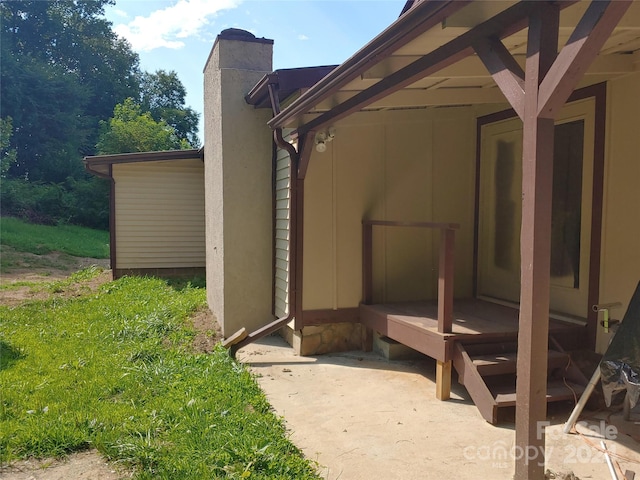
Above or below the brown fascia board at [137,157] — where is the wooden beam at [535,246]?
below

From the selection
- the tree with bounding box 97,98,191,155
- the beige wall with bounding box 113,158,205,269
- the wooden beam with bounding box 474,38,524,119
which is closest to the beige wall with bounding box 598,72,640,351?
the wooden beam with bounding box 474,38,524,119

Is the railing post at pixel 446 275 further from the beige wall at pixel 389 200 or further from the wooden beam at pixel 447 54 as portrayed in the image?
the beige wall at pixel 389 200

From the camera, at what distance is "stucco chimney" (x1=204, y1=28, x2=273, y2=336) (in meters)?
6.00

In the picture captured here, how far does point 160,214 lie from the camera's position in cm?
1030

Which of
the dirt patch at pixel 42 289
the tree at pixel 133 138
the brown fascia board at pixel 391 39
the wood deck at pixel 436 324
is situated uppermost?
the tree at pixel 133 138

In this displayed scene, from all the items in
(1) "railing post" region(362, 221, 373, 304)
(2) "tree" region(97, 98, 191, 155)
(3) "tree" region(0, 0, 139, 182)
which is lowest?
(1) "railing post" region(362, 221, 373, 304)

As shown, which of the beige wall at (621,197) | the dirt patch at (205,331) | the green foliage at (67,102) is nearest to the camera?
the beige wall at (621,197)

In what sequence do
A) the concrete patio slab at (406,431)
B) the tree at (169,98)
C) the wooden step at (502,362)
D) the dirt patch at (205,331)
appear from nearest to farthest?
the concrete patio slab at (406,431), the wooden step at (502,362), the dirt patch at (205,331), the tree at (169,98)

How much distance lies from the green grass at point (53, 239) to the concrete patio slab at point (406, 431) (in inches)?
539

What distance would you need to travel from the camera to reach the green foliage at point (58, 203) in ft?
68.3

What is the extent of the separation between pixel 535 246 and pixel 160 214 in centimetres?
937

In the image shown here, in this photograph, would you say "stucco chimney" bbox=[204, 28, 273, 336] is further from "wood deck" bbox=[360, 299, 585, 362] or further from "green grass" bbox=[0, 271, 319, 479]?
"wood deck" bbox=[360, 299, 585, 362]

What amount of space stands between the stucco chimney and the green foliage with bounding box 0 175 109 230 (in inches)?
711

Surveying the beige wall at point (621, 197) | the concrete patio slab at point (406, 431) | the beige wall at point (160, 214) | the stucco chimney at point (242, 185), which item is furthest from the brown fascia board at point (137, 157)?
the beige wall at point (621, 197)
